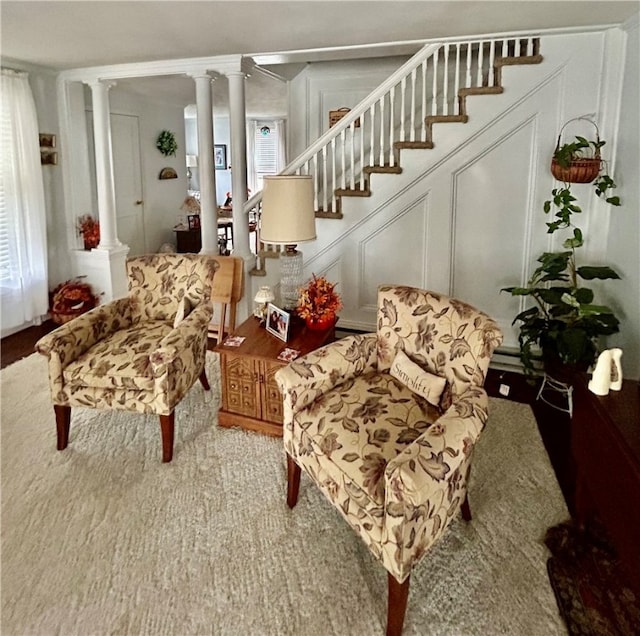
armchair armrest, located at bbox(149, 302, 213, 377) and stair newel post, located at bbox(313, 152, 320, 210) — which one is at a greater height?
stair newel post, located at bbox(313, 152, 320, 210)

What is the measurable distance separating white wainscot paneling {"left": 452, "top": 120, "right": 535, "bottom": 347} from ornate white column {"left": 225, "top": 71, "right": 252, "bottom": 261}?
1.70 meters

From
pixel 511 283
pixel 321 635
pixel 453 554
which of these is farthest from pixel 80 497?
pixel 511 283

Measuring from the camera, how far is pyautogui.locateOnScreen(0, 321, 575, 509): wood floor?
2.66 meters

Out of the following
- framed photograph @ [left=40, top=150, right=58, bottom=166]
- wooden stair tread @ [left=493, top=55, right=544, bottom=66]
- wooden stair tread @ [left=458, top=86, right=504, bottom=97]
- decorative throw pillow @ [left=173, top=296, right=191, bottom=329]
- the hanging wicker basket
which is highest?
wooden stair tread @ [left=493, top=55, right=544, bottom=66]

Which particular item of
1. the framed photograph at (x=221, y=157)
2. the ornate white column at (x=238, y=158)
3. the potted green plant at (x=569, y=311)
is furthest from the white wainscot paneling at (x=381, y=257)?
the framed photograph at (x=221, y=157)

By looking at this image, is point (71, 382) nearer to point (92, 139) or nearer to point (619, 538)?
point (619, 538)

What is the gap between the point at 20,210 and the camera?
14.7ft

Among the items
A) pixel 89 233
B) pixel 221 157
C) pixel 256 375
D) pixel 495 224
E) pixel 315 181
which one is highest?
pixel 221 157

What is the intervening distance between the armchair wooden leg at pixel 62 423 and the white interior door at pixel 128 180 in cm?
371

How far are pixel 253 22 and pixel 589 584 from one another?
10.6 feet

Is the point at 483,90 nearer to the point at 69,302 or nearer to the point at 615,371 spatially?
the point at 615,371

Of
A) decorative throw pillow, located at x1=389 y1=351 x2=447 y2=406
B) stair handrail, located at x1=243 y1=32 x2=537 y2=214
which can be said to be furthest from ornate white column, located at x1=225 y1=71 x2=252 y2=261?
decorative throw pillow, located at x1=389 y1=351 x2=447 y2=406

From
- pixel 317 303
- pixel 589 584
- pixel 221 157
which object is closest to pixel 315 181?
pixel 317 303

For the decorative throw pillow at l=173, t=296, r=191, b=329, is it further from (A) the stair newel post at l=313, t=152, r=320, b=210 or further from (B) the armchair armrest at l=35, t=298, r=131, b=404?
(A) the stair newel post at l=313, t=152, r=320, b=210
